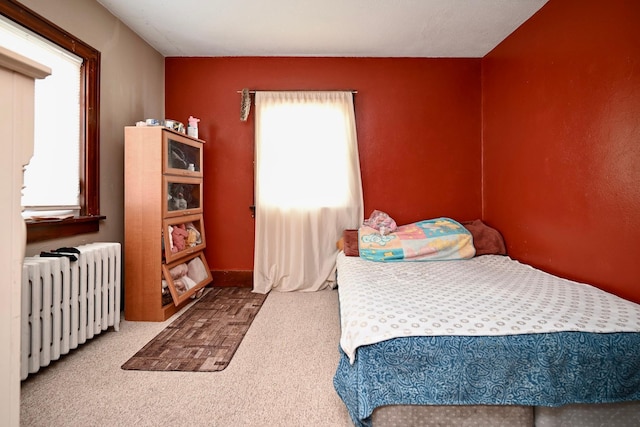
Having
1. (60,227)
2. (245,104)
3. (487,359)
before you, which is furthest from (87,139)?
(487,359)

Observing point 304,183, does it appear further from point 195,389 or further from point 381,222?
point 195,389

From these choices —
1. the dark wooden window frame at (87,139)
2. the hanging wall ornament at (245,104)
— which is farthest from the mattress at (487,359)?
the hanging wall ornament at (245,104)

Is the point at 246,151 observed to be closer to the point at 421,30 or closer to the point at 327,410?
the point at 421,30

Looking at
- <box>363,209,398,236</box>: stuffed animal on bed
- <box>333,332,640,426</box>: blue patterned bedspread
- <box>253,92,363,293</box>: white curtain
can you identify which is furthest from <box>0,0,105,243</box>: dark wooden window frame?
<box>363,209,398,236</box>: stuffed animal on bed

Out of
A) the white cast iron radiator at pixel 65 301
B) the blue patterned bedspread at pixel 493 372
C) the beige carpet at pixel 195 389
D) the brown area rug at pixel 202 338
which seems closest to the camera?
the blue patterned bedspread at pixel 493 372

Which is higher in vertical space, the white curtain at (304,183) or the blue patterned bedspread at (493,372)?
the white curtain at (304,183)

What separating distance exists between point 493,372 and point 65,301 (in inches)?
88.2

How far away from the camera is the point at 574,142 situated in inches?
85.9

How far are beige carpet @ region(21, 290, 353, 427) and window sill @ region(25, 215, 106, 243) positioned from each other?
2.48 feet

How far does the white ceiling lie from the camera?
8.32 ft

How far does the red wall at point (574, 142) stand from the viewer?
1.82m

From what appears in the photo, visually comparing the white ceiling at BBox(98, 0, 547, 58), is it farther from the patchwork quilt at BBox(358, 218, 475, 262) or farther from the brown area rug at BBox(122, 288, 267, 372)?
the brown area rug at BBox(122, 288, 267, 372)

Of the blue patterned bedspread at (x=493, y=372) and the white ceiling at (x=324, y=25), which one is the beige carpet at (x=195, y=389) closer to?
the blue patterned bedspread at (x=493, y=372)

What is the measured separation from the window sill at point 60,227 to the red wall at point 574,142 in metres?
3.43
